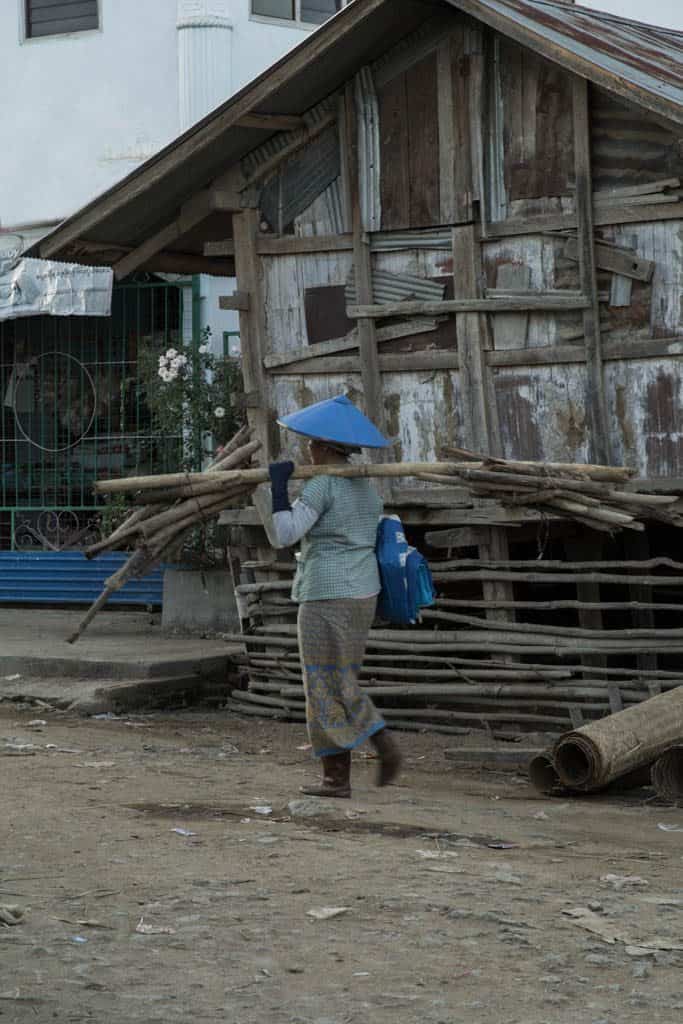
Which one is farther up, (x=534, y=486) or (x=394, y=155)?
(x=394, y=155)

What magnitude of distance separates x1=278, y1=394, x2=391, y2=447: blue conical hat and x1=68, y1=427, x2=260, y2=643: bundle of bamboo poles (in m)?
1.49

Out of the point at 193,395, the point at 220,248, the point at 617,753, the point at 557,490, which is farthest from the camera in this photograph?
the point at 193,395

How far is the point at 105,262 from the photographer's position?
1213 cm

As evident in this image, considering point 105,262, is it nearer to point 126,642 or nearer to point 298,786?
point 126,642

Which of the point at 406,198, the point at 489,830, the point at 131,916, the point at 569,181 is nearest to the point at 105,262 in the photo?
the point at 406,198

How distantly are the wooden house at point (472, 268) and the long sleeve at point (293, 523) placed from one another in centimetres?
256

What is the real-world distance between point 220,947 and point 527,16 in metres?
6.92

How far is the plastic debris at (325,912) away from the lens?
559 centimetres

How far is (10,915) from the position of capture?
543 centimetres

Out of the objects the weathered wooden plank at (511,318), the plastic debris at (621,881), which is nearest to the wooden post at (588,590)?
the weathered wooden plank at (511,318)

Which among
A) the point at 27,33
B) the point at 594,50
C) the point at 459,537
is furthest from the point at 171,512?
the point at 27,33

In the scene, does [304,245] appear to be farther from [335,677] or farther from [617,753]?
[617,753]

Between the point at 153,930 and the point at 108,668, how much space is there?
643 cm

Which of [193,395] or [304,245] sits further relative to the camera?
[193,395]
